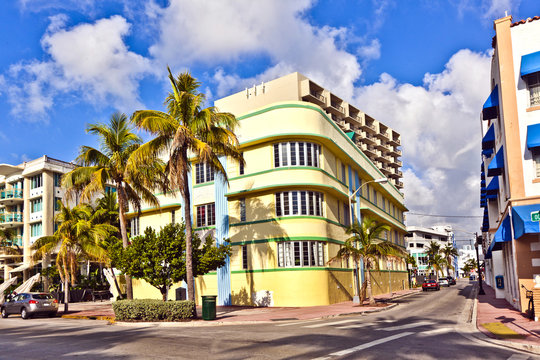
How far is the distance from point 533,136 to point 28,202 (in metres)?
54.1

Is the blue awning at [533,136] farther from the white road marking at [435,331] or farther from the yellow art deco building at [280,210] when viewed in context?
the yellow art deco building at [280,210]

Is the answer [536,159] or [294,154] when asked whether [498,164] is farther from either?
[294,154]

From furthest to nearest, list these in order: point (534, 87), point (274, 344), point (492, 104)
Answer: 1. point (492, 104)
2. point (534, 87)
3. point (274, 344)

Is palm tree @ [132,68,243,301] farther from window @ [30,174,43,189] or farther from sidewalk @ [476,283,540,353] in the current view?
window @ [30,174,43,189]

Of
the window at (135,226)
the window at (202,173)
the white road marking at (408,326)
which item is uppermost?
the window at (202,173)

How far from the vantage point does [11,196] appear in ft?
189

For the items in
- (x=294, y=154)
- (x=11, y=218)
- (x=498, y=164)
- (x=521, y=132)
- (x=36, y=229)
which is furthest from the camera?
(x=11, y=218)

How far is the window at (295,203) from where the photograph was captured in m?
30.8

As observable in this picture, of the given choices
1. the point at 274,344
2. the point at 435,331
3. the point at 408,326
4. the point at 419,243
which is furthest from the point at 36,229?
the point at 419,243

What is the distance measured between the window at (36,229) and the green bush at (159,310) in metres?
37.9

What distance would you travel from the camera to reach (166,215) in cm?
3800

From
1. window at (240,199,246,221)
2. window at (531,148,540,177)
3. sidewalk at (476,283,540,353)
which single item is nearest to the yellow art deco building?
window at (240,199,246,221)

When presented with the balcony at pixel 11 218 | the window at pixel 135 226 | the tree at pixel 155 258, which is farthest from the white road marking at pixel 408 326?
the balcony at pixel 11 218

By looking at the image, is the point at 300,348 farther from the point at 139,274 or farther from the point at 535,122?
the point at 535,122
